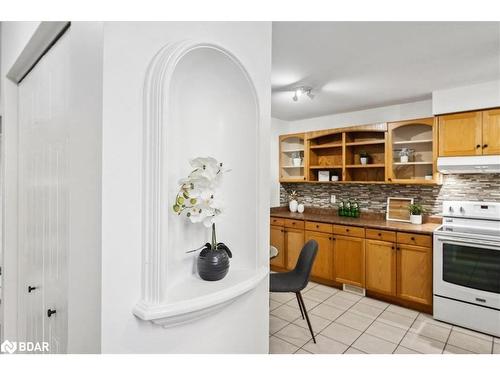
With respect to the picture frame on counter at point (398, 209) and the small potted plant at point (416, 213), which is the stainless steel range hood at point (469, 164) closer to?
the small potted plant at point (416, 213)

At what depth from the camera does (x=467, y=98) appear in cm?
284

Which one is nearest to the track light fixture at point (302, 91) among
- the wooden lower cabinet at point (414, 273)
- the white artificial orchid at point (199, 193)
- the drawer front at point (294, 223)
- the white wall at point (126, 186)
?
the drawer front at point (294, 223)

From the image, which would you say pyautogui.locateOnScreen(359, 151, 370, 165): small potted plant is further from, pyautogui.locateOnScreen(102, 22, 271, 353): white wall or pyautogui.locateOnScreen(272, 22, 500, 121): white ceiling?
pyautogui.locateOnScreen(102, 22, 271, 353): white wall

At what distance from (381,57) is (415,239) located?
1.85m

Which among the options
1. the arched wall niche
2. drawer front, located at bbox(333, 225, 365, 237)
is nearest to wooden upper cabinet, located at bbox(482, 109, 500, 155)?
drawer front, located at bbox(333, 225, 365, 237)

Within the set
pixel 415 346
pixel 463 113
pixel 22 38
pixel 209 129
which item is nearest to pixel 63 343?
pixel 209 129

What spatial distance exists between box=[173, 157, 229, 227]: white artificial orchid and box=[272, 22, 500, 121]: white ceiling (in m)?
1.28

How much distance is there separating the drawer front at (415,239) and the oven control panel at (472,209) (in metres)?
0.48

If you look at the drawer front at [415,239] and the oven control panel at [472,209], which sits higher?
the oven control panel at [472,209]

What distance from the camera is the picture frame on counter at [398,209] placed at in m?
3.52

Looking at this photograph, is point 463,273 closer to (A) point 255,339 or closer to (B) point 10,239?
(A) point 255,339

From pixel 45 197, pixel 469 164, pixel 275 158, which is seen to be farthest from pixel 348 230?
pixel 45 197

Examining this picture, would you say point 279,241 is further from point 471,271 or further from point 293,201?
point 471,271

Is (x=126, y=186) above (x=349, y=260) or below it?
above
